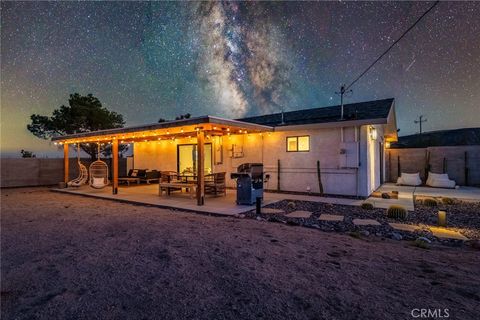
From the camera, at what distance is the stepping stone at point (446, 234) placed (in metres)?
4.70

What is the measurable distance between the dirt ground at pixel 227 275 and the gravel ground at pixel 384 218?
0.54 meters

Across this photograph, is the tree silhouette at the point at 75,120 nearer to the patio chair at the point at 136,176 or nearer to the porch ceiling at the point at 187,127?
the patio chair at the point at 136,176

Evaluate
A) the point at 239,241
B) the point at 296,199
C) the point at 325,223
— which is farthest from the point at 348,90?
the point at 239,241

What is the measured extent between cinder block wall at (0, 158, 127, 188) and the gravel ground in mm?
16068

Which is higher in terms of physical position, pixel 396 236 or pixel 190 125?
pixel 190 125

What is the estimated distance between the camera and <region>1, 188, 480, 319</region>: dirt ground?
7.80 feet

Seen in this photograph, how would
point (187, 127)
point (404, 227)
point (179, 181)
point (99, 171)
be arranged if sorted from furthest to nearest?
point (99, 171), point (179, 181), point (187, 127), point (404, 227)

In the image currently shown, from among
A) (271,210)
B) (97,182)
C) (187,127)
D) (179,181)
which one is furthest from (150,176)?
(271,210)

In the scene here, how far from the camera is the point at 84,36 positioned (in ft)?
35.2

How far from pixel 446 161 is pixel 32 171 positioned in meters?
25.1

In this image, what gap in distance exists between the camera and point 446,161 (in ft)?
44.7

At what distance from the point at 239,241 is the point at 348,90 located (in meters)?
9.39

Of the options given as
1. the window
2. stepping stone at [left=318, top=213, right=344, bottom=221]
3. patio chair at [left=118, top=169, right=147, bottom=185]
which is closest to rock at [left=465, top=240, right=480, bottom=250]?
stepping stone at [left=318, top=213, right=344, bottom=221]

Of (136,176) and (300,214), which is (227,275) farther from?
(136,176)
